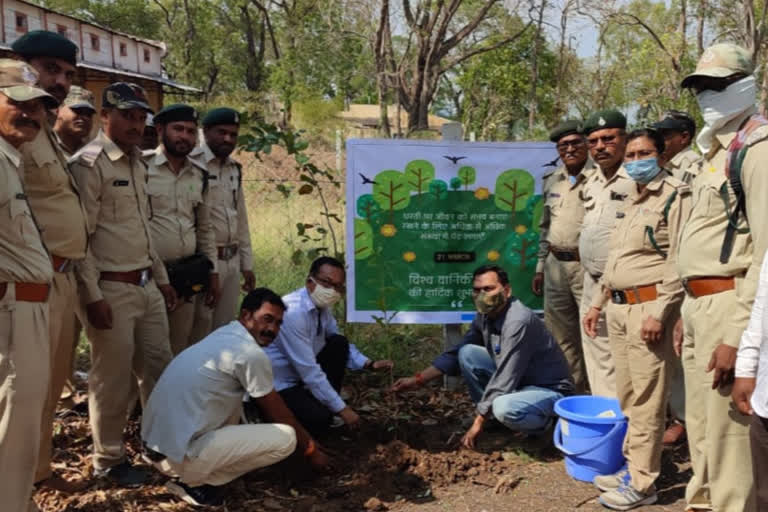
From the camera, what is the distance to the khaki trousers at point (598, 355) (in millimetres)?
4031

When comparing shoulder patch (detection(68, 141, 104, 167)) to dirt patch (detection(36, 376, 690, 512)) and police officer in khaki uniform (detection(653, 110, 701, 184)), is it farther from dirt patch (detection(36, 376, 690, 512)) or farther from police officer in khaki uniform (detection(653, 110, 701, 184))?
police officer in khaki uniform (detection(653, 110, 701, 184))

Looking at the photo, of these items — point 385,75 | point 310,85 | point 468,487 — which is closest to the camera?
point 468,487

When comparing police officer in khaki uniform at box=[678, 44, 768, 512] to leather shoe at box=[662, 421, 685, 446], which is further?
leather shoe at box=[662, 421, 685, 446]

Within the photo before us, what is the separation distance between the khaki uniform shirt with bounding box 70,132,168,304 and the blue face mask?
262 centimetres

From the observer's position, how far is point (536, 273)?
4953 mm

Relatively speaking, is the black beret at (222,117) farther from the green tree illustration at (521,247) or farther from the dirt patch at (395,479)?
the green tree illustration at (521,247)

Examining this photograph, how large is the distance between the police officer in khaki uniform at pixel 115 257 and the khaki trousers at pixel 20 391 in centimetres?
69

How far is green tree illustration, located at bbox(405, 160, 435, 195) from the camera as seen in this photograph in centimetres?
497

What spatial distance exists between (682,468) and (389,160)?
282cm

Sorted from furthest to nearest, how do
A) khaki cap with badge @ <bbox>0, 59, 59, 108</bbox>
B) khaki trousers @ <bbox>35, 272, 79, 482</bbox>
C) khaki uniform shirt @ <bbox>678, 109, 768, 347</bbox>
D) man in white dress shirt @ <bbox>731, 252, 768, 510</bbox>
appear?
khaki trousers @ <bbox>35, 272, 79, 482</bbox> → khaki cap with badge @ <bbox>0, 59, 59, 108</bbox> → khaki uniform shirt @ <bbox>678, 109, 768, 347</bbox> → man in white dress shirt @ <bbox>731, 252, 768, 510</bbox>

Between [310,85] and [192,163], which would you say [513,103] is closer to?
[310,85]

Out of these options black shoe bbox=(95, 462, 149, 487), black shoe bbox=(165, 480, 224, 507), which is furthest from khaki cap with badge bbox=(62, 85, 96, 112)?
black shoe bbox=(165, 480, 224, 507)

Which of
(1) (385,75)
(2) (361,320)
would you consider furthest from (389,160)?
(1) (385,75)

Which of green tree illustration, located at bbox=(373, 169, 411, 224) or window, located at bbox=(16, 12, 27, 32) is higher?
window, located at bbox=(16, 12, 27, 32)
